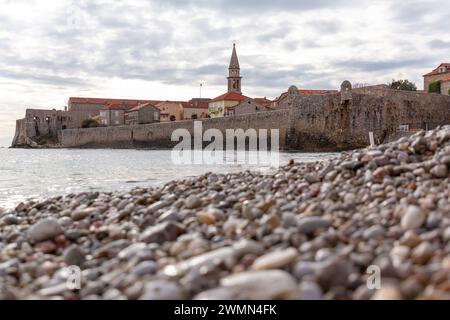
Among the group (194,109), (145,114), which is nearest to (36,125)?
(145,114)

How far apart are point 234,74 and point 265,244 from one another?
75891 mm

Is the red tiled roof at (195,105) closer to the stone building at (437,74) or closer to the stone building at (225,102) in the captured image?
the stone building at (225,102)

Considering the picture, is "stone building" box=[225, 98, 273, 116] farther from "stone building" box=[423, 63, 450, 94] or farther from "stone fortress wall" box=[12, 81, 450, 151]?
"stone fortress wall" box=[12, 81, 450, 151]

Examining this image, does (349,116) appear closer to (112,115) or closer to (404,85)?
(404,85)

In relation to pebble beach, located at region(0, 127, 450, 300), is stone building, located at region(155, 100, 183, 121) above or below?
above

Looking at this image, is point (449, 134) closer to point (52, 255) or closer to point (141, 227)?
point (141, 227)

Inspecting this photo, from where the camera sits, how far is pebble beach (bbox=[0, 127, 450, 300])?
2443 millimetres

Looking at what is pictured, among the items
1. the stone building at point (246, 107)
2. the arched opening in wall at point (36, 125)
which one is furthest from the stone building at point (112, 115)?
the stone building at point (246, 107)

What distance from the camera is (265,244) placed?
9.79 feet

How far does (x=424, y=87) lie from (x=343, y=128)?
32289 millimetres

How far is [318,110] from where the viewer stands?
1251 inches

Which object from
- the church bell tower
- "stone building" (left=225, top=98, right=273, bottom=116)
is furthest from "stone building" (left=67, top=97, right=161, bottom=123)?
"stone building" (left=225, top=98, right=273, bottom=116)

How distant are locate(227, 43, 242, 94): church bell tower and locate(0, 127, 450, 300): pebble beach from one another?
73.4m

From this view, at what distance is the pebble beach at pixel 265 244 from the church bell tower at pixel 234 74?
241 feet
